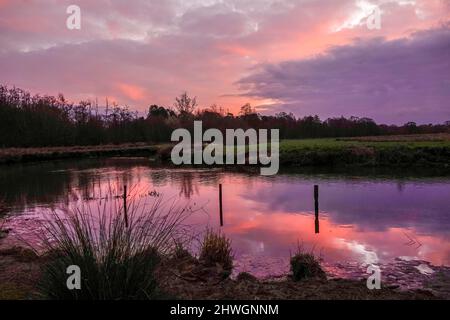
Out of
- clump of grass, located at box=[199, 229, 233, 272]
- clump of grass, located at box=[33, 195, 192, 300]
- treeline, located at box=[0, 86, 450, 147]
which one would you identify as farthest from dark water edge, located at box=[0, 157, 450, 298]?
treeline, located at box=[0, 86, 450, 147]

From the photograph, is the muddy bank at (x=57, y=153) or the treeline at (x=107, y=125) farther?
the treeline at (x=107, y=125)

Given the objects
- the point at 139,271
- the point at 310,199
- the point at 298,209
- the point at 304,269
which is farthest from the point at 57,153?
the point at 139,271

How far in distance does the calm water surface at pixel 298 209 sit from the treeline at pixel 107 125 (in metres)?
36.3

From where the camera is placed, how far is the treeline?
2630 inches

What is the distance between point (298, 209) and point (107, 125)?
247 ft

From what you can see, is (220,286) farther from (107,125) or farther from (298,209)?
(107,125)

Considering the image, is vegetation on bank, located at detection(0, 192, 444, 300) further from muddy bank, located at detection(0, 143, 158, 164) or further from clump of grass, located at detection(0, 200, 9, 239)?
muddy bank, located at detection(0, 143, 158, 164)

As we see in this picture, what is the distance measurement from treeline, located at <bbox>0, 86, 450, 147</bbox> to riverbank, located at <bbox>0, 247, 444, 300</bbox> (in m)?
62.7

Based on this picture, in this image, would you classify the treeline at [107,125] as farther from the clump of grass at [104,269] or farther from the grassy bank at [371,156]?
the clump of grass at [104,269]

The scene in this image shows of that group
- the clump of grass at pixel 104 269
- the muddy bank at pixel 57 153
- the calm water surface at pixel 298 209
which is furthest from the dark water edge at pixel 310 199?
the muddy bank at pixel 57 153

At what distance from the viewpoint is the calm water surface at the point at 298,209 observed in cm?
1214

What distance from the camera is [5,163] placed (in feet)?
→ 163

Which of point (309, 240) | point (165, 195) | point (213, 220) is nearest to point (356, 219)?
point (309, 240)
